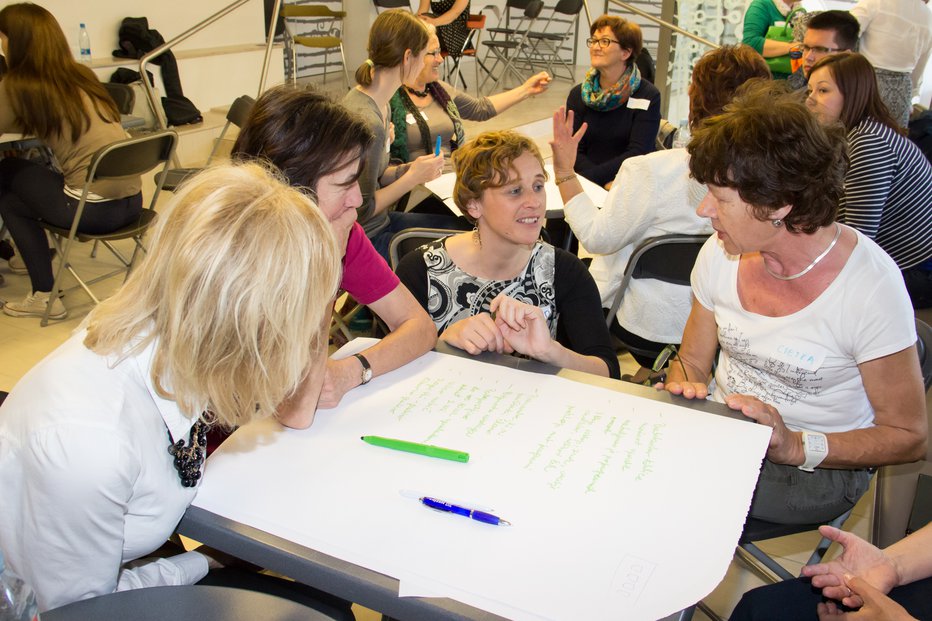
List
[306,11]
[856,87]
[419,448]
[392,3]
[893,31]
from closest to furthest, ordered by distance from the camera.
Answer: [419,448] → [856,87] → [893,31] → [306,11] → [392,3]

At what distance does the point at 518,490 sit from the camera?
1162 millimetres

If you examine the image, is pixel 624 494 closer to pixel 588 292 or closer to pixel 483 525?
pixel 483 525

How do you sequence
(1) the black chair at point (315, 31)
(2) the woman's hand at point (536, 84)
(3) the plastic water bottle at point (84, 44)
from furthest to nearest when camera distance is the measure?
1. (1) the black chair at point (315, 31)
2. (3) the plastic water bottle at point (84, 44)
3. (2) the woman's hand at point (536, 84)

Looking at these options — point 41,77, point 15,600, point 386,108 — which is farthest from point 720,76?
point 41,77

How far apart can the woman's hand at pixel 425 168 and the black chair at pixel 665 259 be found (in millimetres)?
983

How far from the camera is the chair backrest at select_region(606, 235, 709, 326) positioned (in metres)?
2.31

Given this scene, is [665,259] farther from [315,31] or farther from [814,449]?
[315,31]

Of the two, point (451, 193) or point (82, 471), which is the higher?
point (82, 471)

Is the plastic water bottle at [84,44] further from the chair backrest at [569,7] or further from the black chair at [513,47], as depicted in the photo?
the chair backrest at [569,7]

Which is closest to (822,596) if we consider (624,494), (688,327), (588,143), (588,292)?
(624,494)

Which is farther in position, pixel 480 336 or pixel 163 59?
pixel 163 59

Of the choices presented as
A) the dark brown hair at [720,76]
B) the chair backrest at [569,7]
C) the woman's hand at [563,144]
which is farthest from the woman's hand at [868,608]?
the chair backrest at [569,7]

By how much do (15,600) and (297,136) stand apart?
3.26 ft

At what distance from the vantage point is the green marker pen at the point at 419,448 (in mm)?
1226
